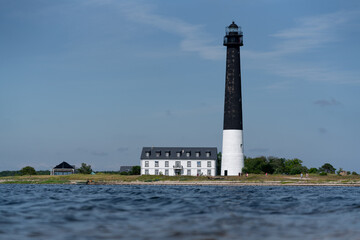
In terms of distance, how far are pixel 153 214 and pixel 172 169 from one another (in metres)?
74.8

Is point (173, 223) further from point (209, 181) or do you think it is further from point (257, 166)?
point (257, 166)

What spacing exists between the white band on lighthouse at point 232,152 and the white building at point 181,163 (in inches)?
695

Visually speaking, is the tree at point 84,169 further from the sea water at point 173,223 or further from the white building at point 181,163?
the sea water at point 173,223

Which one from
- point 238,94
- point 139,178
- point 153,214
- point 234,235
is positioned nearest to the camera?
point 234,235

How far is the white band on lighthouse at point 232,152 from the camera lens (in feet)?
244

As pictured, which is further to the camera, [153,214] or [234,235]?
[153,214]

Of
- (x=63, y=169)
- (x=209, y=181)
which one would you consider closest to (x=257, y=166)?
(x=209, y=181)

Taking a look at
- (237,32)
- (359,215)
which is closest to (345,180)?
(237,32)

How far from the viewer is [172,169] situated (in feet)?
314

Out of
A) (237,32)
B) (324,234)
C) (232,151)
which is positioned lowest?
(324,234)

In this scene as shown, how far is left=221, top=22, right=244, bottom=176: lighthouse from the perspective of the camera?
74.1 meters

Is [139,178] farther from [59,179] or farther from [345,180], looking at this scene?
[345,180]

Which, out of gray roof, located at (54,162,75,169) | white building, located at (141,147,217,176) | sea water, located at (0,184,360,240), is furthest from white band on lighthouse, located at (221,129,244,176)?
gray roof, located at (54,162,75,169)

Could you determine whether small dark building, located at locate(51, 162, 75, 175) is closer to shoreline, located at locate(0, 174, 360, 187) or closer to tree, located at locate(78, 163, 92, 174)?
tree, located at locate(78, 163, 92, 174)
